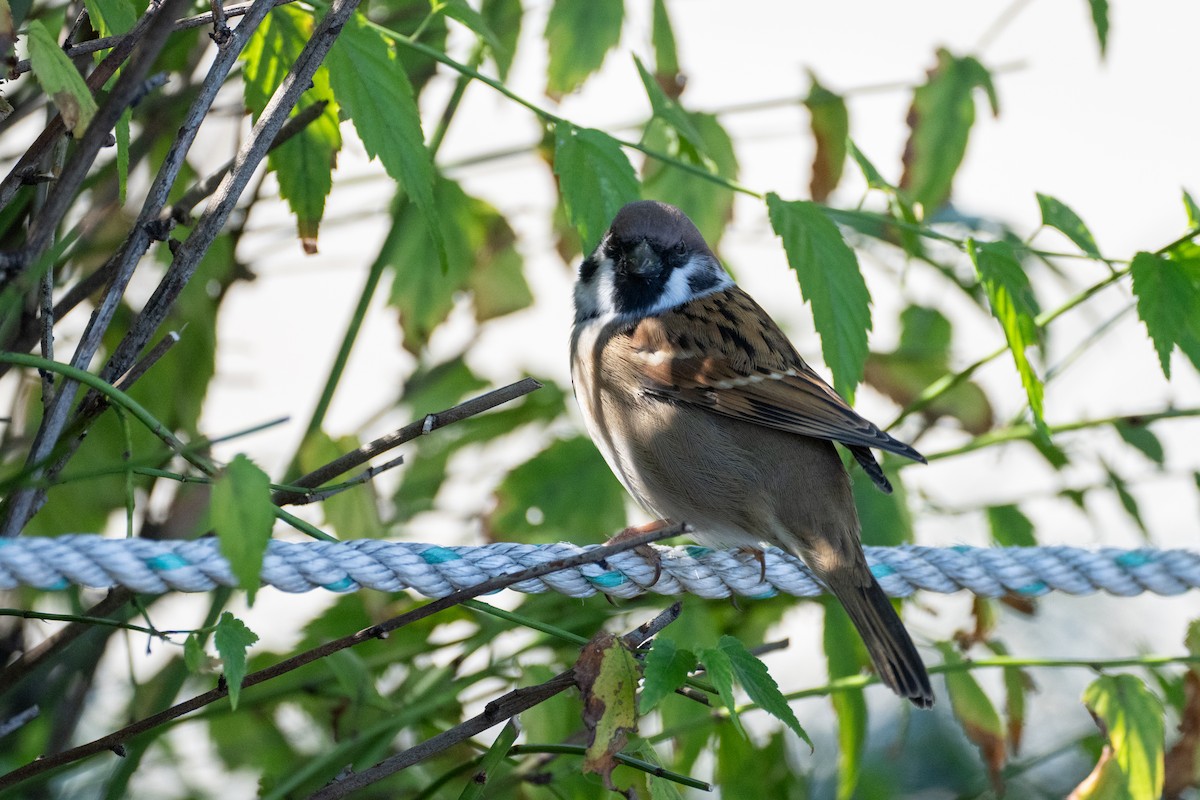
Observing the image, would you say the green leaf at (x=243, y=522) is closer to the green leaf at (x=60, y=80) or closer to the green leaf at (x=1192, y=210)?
the green leaf at (x=60, y=80)

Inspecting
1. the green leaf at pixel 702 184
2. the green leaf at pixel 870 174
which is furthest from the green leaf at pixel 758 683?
the green leaf at pixel 702 184

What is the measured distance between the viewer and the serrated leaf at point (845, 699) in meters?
2.20

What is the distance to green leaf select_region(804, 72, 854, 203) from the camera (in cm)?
243

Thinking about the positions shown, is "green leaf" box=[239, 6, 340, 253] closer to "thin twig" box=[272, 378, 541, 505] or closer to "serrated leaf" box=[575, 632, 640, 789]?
"thin twig" box=[272, 378, 541, 505]

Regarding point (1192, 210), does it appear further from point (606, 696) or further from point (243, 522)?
point (243, 522)

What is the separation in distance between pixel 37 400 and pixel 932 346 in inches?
75.5

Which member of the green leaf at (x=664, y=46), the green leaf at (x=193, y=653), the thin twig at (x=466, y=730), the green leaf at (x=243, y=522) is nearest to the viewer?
the green leaf at (x=243, y=522)

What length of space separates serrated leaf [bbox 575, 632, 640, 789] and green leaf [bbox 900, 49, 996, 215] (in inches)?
53.0

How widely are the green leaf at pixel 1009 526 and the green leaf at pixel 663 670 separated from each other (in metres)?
1.15

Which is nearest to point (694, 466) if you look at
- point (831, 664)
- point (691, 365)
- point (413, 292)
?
point (691, 365)

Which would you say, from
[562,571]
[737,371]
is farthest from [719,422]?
[562,571]

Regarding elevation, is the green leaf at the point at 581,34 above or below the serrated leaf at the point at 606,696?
above

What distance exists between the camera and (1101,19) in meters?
1.87

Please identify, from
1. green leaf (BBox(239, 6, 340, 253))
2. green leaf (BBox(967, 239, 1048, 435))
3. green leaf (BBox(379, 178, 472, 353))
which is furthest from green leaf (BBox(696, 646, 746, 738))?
green leaf (BBox(379, 178, 472, 353))
